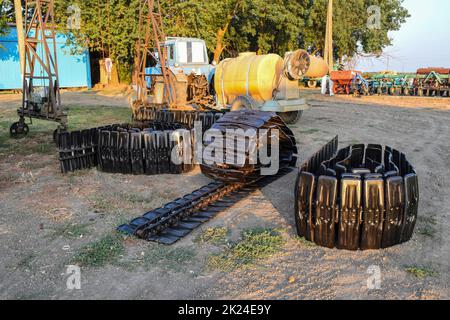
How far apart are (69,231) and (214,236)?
187 centimetres

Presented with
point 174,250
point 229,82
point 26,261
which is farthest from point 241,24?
point 26,261

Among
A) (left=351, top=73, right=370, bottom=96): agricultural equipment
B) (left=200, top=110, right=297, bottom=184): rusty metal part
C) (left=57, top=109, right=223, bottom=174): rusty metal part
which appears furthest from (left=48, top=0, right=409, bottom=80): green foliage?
(left=200, top=110, right=297, bottom=184): rusty metal part

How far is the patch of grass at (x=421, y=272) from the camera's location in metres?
3.84

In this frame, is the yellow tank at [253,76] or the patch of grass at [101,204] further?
the yellow tank at [253,76]

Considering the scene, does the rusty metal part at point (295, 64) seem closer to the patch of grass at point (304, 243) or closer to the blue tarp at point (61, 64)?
the patch of grass at point (304, 243)

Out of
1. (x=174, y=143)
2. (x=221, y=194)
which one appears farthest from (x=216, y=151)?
(x=174, y=143)

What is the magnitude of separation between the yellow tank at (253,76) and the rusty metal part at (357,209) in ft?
24.9

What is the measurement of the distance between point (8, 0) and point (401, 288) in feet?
94.3

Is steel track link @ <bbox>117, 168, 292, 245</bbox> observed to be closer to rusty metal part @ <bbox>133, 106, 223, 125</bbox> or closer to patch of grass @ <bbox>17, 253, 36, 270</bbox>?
patch of grass @ <bbox>17, 253, 36, 270</bbox>

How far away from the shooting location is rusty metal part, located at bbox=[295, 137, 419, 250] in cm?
420

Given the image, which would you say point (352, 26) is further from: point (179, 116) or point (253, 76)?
point (179, 116)

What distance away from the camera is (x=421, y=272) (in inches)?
152

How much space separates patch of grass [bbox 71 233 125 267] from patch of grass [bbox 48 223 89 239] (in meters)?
0.38

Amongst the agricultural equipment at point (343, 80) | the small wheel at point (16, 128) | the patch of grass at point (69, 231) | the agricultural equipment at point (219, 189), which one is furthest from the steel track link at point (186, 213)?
the agricultural equipment at point (343, 80)
